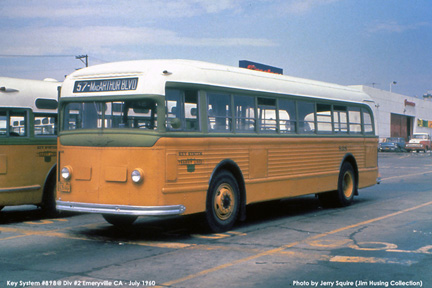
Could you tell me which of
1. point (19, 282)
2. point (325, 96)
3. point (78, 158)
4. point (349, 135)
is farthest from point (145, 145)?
point (349, 135)

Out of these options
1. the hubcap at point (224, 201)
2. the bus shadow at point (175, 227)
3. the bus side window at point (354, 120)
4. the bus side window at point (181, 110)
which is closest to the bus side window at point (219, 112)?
the bus side window at point (181, 110)

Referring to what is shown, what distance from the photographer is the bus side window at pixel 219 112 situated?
31.8 feet

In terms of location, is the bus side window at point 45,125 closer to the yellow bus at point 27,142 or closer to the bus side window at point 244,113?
the yellow bus at point 27,142

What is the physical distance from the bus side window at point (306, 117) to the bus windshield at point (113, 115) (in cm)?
416

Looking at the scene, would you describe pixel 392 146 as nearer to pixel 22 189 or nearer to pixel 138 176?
pixel 22 189

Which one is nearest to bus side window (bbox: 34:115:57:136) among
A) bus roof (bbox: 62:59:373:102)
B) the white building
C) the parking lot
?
the parking lot

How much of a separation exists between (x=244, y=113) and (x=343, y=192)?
4.26 metres

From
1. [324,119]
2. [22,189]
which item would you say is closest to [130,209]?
[22,189]

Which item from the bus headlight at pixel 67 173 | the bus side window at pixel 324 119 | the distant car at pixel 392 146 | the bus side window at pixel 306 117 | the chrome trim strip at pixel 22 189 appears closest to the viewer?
the bus headlight at pixel 67 173

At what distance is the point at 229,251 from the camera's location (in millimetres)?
8055

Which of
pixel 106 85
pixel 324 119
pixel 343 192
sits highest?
pixel 106 85

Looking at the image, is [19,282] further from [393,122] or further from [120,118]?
[393,122]

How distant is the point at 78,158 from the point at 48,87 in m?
3.16

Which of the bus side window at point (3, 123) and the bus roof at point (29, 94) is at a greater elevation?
the bus roof at point (29, 94)
